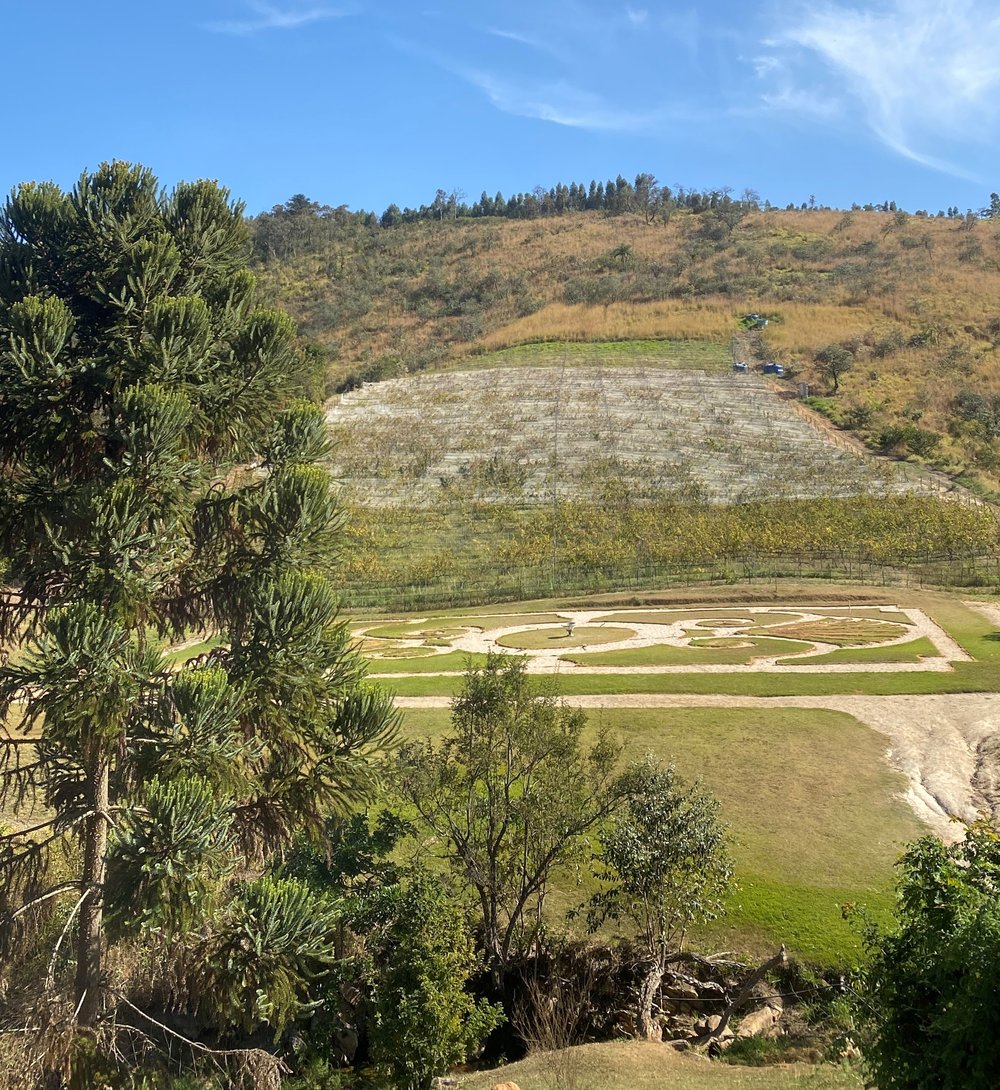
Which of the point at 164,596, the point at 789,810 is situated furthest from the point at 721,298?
the point at 164,596

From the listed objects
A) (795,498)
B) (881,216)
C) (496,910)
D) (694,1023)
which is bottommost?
(694,1023)

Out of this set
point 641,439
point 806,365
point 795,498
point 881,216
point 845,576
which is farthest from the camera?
point 881,216

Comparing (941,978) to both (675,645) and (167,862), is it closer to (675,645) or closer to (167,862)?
(167,862)

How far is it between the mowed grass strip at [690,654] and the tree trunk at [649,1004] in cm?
1653

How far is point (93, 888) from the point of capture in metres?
8.52

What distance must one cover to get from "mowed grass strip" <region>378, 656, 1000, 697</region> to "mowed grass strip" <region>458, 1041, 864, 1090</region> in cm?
1383

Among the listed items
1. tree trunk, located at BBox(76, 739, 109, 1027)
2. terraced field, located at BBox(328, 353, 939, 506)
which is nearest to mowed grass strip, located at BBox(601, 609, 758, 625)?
terraced field, located at BBox(328, 353, 939, 506)

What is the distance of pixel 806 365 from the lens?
8250 cm

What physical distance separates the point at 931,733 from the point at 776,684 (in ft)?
18.0

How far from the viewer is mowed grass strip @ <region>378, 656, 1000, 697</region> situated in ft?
77.8

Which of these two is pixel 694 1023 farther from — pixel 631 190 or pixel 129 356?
pixel 631 190

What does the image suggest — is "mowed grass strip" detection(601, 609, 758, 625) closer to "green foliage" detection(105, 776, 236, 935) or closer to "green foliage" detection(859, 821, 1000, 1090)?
"green foliage" detection(859, 821, 1000, 1090)

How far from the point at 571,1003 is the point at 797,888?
14.4 ft

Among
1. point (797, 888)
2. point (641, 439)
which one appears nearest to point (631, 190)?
point (641, 439)
